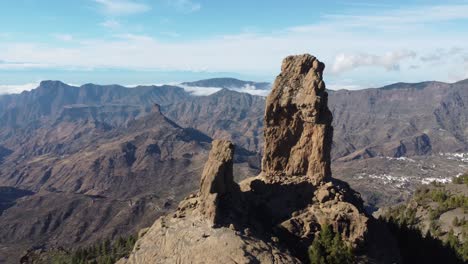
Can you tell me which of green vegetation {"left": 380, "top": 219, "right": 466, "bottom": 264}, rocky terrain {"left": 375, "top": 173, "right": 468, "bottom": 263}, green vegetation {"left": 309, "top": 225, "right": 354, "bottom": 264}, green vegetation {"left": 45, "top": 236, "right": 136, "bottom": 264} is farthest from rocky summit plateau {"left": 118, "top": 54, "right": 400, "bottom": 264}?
green vegetation {"left": 45, "top": 236, "right": 136, "bottom": 264}

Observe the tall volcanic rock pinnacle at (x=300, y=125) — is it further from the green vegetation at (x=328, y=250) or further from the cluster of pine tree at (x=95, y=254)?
the cluster of pine tree at (x=95, y=254)

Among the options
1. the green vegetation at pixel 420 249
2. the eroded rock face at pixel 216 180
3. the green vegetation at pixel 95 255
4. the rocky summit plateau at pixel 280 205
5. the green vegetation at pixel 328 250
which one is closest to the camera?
the rocky summit plateau at pixel 280 205

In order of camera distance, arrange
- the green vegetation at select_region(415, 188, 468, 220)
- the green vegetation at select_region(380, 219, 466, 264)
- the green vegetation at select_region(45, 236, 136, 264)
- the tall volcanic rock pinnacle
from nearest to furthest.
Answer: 1. the tall volcanic rock pinnacle
2. the green vegetation at select_region(380, 219, 466, 264)
3. the green vegetation at select_region(45, 236, 136, 264)
4. the green vegetation at select_region(415, 188, 468, 220)

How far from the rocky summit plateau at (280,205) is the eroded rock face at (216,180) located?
130 millimetres

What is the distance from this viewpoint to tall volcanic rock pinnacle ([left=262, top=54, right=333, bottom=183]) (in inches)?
2886

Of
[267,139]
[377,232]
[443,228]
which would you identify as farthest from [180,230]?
[443,228]

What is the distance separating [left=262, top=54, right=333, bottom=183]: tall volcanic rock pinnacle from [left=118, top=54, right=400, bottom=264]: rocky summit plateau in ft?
0.51

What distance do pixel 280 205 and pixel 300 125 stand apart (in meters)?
13.7

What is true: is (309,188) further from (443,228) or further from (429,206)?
(429,206)

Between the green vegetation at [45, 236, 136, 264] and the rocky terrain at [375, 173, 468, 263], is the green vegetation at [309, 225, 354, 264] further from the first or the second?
the green vegetation at [45, 236, 136, 264]

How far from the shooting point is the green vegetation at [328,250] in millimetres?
60125

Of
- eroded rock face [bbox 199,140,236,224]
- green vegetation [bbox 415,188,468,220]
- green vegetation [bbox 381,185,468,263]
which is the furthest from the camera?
green vegetation [bbox 415,188,468,220]

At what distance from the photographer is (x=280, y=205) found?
69.6 meters

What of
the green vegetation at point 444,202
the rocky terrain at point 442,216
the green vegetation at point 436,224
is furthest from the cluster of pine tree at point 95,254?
the green vegetation at point 444,202
